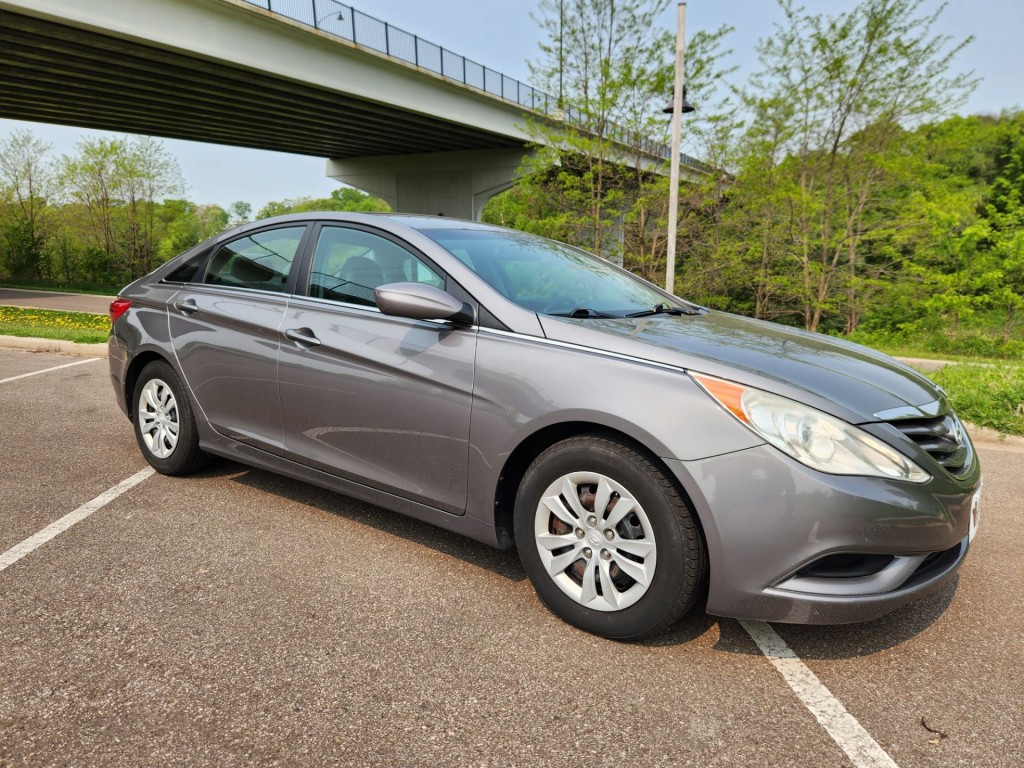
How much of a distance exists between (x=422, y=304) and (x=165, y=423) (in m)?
2.30

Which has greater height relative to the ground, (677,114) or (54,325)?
(677,114)

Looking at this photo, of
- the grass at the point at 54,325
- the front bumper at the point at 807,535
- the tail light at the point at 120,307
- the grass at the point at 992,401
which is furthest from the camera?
the grass at the point at 54,325

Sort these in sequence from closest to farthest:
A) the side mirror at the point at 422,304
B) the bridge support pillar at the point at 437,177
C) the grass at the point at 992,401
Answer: the side mirror at the point at 422,304, the grass at the point at 992,401, the bridge support pillar at the point at 437,177

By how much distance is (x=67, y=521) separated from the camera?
3.56 metres

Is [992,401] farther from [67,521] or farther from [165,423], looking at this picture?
[67,521]

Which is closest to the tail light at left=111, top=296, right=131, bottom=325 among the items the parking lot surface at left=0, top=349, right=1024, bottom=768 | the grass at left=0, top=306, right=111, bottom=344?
the parking lot surface at left=0, top=349, right=1024, bottom=768

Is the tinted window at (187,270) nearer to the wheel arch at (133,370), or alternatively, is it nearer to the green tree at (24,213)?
the wheel arch at (133,370)

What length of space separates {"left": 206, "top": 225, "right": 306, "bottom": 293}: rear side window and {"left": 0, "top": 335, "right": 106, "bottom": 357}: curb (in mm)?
6272

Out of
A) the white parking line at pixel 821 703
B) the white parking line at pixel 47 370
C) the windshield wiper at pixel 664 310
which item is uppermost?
the windshield wiper at pixel 664 310

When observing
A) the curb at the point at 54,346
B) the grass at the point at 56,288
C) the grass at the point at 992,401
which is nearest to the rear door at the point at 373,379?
the grass at the point at 992,401

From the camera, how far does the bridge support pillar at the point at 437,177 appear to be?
1356 inches

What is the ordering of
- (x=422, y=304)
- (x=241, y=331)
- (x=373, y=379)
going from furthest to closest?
1. (x=241, y=331)
2. (x=373, y=379)
3. (x=422, y=304)

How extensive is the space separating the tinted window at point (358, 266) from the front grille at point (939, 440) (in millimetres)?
1920

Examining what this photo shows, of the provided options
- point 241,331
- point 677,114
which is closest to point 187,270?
point 241,331
